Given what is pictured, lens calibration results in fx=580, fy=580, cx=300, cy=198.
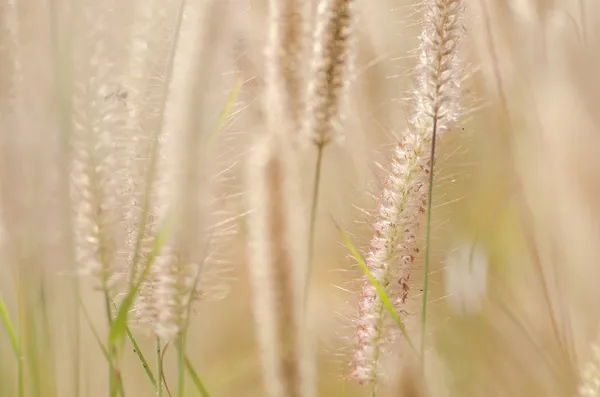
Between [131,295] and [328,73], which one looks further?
[328,73]

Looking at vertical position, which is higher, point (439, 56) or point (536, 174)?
point (439, 56)

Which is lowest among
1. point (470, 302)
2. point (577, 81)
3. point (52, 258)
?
point (470, 302)

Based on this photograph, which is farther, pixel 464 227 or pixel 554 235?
pixel 464 227

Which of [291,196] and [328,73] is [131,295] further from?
[328,73]

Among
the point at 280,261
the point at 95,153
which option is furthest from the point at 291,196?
the point at 95,153

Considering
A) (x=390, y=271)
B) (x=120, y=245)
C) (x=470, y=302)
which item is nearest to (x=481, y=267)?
(x=470, y=302)

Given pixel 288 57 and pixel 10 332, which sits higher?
pixel 288 57

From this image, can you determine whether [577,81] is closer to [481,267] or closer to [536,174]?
[536,174]

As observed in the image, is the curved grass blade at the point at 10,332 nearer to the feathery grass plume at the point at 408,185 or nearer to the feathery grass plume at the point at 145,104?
the feathery grass plume at the point at 145,104
